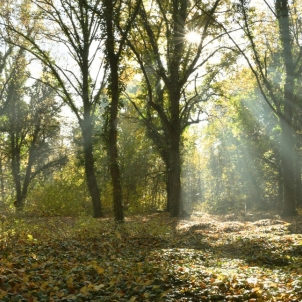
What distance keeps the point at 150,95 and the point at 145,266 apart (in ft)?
39.3

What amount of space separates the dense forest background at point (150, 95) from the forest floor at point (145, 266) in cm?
383

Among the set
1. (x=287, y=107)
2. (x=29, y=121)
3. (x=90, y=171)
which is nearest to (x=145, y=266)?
(x=287, y=107)

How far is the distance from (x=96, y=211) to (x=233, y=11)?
12872 mm

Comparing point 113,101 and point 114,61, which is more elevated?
point 114,61

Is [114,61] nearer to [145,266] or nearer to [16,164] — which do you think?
[145,266]

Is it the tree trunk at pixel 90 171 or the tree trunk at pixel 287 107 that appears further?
the tree trunk at pixel 90 171

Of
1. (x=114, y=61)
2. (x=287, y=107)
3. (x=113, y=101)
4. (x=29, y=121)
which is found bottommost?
(x=113, y=101)

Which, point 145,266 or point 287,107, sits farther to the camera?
point 287,107

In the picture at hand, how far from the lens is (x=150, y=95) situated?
62.8ft

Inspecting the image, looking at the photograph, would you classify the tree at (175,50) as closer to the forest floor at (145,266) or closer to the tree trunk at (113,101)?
the tree trunk at (113,101)

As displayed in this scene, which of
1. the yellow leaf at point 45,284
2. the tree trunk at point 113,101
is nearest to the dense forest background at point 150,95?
the tree trunk at point 113,101

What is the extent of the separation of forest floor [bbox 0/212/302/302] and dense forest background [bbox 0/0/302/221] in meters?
3.83

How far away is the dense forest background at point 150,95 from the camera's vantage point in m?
18.6

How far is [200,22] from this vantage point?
20906 mm
